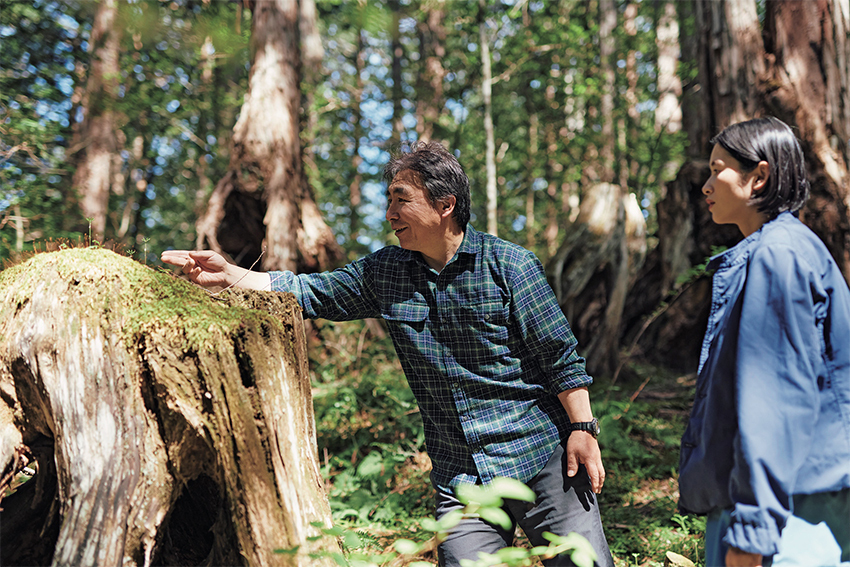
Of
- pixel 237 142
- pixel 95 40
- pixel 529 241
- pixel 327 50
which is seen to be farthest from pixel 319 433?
pixel 327 50

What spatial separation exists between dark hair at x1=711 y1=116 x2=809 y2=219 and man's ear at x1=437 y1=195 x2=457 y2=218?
1.21 m

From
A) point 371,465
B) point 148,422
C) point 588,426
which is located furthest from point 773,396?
point 371,465

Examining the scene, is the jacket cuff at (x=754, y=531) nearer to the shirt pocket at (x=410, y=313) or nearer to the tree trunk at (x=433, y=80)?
the shirt pocket at (x=410, y=313)

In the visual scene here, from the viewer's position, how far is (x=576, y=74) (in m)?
12.5

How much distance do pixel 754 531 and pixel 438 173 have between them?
1.82 m

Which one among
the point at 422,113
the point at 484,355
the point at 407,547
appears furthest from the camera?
the point at 422,113

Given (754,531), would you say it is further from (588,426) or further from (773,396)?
(588,426)

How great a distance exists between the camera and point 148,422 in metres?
1.89

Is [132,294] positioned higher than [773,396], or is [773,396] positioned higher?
[132,294]

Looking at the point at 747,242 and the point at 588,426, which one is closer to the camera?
the point at 747,242

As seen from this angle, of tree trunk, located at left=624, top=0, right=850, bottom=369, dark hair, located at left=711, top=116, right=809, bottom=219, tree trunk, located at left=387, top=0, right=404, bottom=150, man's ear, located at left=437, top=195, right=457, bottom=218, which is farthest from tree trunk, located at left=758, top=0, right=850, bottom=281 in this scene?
tree trunk, located at left=387, top=0, right=404, bottom=150

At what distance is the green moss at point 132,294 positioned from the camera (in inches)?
77.0

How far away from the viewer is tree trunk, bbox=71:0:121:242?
9.21 metres

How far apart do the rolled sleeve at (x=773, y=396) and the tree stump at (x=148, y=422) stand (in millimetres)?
1356
